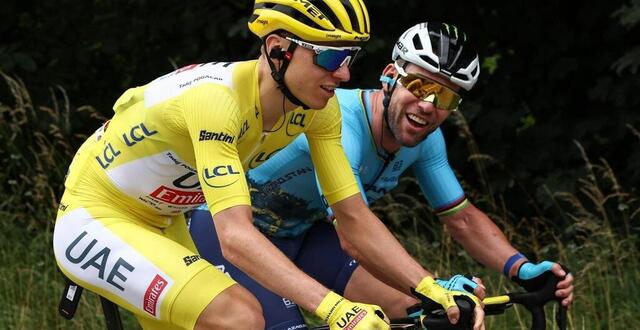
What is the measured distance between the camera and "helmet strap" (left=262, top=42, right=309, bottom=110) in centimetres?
409

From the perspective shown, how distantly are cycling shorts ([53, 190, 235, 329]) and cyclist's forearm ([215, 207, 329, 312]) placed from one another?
0.62 ft

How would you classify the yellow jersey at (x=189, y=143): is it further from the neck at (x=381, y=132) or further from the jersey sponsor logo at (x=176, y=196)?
the neck at (x=381, y=132)

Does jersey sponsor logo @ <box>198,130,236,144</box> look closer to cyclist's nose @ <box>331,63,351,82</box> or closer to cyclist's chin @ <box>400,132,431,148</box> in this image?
cyclist's nose @ <box>331,63,351,82</box>

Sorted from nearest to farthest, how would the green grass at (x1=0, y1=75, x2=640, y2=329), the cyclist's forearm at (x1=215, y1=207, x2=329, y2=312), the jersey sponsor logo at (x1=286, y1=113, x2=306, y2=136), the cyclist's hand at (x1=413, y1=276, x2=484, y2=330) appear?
the cyclist's forearm at (x1=215, y1=207, x2=329, y2=312) < the cyclist's hand at (x1=413, y1=276, x2=484, y2=330) < the jersey sponsor logo at (x1=286, y1=113, x2=306, y2=136) < the green grass at (x1=0, y1=75, x2=640, y2=329)

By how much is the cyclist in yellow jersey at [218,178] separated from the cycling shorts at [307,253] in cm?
43

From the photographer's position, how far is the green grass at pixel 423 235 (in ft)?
20.9

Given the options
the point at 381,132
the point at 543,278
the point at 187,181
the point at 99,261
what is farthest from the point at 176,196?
the point at 543,278


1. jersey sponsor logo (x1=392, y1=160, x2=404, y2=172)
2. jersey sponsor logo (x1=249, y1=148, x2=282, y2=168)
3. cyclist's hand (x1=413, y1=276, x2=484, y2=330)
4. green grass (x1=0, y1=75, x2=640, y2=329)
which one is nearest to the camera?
cyclist's hand (x1=413, y1=276, x2=484, y2=330)

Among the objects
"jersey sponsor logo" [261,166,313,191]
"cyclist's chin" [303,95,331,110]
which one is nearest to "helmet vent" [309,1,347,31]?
"cyclist's chin" [303,95,331,110]

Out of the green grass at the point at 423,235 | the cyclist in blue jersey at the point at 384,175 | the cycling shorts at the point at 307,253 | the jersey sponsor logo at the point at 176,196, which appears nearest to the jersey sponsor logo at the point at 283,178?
the cyclist in blue jersey at the point at 384,175

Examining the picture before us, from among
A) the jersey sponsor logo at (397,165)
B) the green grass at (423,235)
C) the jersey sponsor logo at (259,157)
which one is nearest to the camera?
the jersey sponsor logo at (259,157)

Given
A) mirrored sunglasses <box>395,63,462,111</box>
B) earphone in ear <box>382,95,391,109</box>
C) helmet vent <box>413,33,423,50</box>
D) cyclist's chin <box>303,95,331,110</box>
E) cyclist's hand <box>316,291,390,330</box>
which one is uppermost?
cyclist's chin <box>303,95,331,110</box>

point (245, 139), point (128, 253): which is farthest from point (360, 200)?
point (128, 253)

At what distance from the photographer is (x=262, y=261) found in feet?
12.3
